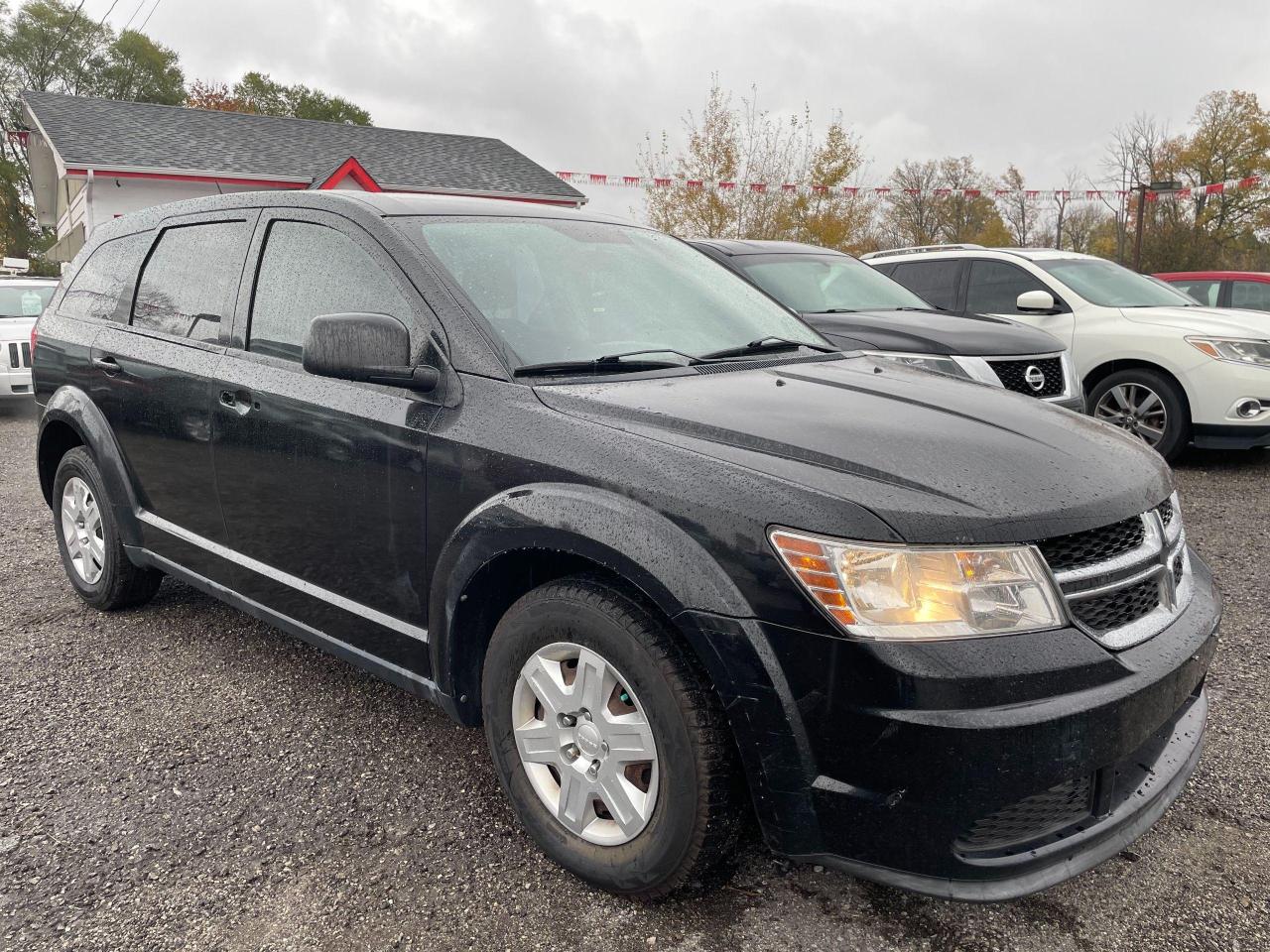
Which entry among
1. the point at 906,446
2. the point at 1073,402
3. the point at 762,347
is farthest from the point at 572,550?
the point at 1073,402

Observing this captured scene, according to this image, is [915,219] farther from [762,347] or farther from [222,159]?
[762,347]

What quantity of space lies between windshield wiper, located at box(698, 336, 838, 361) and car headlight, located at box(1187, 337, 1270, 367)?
4945 millimetres

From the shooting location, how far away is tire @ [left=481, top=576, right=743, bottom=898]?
6.44 feet

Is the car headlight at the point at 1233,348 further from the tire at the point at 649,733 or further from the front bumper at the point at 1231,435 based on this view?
the tire at the point at 649,733

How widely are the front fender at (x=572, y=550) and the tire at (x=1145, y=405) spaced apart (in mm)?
5911

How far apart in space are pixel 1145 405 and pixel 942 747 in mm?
6297

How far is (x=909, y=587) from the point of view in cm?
179

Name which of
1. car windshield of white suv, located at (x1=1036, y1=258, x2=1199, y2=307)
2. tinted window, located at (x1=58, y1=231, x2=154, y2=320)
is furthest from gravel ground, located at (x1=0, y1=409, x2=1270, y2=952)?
car windshield of white suv, located at (x1=1036, y1=258, x2=1199, y2=307)

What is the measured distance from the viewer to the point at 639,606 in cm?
204

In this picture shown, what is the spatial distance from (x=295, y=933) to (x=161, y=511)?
1980 millimetres

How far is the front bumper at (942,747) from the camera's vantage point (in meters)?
1.75

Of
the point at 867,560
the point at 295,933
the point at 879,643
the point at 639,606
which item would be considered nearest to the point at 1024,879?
the point at 879,643

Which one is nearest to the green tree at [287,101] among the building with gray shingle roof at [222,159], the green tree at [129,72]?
the green tree at [129,72]

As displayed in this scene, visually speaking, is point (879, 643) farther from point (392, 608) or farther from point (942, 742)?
point (392, 608)
